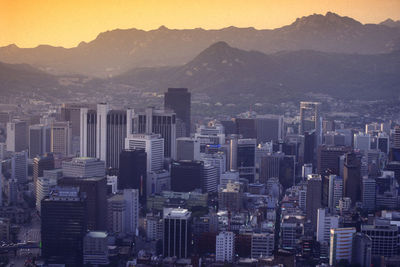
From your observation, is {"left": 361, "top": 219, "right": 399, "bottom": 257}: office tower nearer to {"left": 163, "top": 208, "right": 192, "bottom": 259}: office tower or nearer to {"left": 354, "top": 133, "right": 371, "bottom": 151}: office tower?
{"left": 163, "top": 208, "right": 192, "bottom": 259}: office tower

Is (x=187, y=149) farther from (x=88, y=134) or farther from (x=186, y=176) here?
(x=186, y=176)

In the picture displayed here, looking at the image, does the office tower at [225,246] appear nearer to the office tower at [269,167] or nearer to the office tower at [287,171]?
the office tower at [287,171]

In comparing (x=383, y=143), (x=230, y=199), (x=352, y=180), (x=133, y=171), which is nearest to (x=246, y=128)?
(x=383, y=143)

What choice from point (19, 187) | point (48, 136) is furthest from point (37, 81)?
point (19, 187)

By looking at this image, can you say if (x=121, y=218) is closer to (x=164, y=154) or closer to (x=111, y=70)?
(x=164, y=154)

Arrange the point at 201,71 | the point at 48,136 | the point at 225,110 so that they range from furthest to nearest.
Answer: the point at 201,71 → the point at 225,110 → the point at 48,136

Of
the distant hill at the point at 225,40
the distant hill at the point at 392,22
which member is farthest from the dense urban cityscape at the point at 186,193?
the distant hill at the point at 225,40
